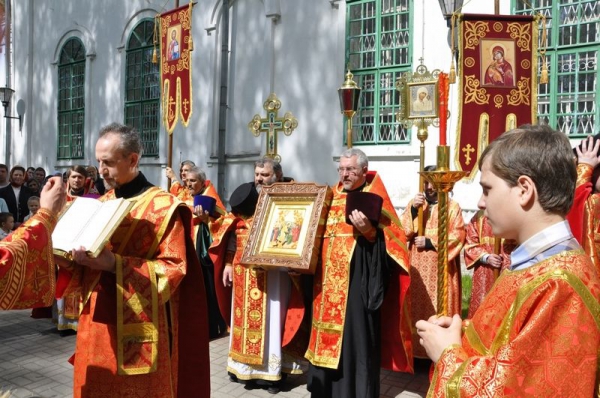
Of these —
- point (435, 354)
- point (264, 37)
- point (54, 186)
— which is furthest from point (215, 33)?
point (435, 354)

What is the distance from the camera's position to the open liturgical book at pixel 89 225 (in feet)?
7.46

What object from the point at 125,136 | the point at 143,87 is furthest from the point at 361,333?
the point at 143,87

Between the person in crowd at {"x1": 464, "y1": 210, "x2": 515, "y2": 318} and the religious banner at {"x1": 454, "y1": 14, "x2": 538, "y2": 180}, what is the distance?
2.66 feet

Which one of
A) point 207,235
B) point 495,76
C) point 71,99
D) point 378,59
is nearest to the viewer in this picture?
point 495,76

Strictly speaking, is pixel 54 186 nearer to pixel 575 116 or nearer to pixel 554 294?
pixel 554 294

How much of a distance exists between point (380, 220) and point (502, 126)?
1.36 meters

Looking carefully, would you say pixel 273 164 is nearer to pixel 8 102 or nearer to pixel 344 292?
pixel 344 292

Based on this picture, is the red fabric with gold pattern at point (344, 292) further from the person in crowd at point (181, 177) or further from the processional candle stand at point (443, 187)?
the person in crowd at point (181, 177)

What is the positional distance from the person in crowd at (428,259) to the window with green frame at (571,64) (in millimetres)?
3679

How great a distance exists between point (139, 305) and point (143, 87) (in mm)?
12311

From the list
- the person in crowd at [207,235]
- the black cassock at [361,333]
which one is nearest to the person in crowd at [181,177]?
the person in crowd at [207,235]

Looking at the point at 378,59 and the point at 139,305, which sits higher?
the point at 378,59

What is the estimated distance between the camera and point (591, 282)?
4.52ft

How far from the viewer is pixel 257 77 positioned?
11.4 meters
